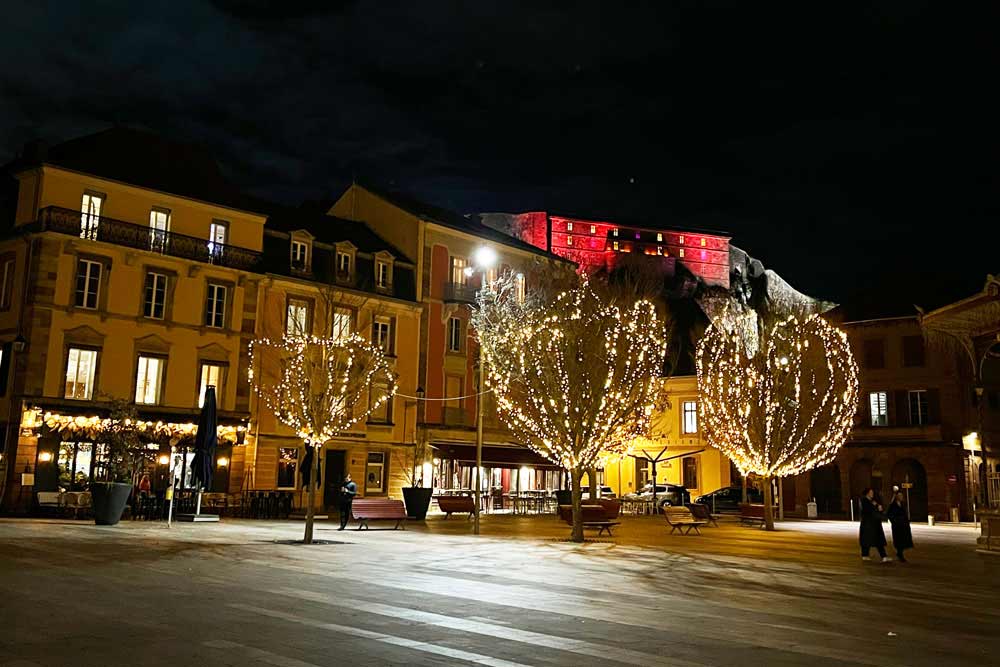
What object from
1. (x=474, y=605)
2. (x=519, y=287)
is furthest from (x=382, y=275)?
(x=474, y=605)

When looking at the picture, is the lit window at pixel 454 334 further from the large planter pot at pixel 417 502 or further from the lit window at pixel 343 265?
the large planter pot at pixel 417 502

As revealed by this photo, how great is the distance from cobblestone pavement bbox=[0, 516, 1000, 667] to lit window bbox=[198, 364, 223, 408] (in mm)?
14368

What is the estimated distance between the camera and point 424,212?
46.7 metres

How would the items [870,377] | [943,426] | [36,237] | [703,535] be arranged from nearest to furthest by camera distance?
[703,535] < [36,237] < [943,426] < [870,377]

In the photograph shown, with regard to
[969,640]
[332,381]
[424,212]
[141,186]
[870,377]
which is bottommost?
[969,640]

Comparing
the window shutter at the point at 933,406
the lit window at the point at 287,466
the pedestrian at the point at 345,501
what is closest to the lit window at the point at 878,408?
the window shutter at the point at 933,406

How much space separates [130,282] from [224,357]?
4641mm

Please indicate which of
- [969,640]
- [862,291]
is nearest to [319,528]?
[969,640]

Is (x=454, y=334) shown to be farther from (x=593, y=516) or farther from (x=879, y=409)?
(x=879, y=409)

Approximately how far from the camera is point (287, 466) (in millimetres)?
36594

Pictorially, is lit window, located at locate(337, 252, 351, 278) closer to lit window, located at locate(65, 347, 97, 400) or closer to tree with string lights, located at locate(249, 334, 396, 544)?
tree with string lights, located at locate(249, 334, 396, 544)

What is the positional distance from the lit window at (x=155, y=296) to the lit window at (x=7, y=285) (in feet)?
14.7

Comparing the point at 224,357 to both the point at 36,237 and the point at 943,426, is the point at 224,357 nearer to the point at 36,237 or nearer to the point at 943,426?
the point at 36,237

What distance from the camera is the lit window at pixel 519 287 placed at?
4581cm
